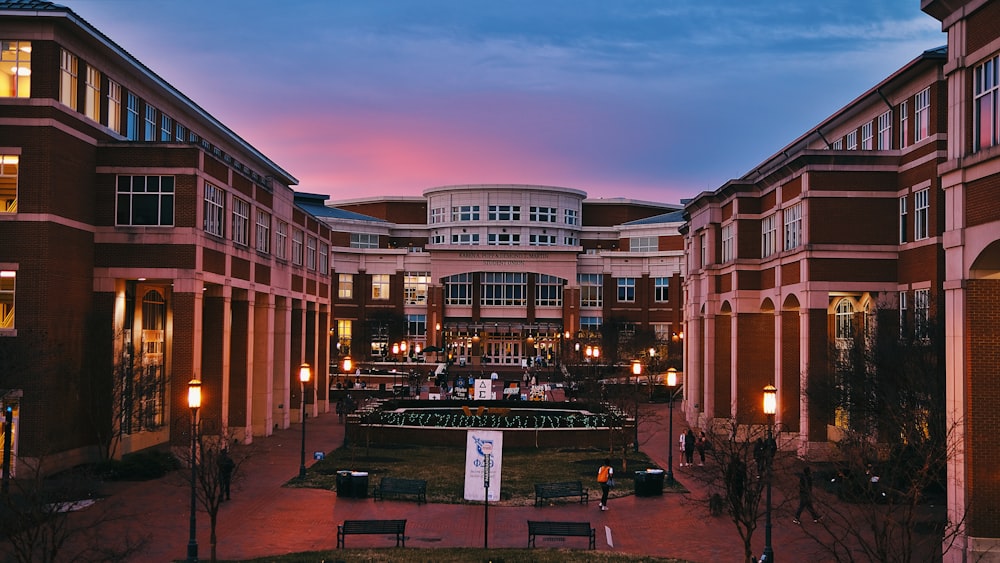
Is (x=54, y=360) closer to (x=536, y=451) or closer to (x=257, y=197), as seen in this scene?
(x=257, y=197)

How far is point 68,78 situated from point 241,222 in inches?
462

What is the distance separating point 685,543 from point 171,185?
24314mm

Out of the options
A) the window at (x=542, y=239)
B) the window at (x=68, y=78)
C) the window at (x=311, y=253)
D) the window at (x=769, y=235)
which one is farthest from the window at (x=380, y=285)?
the window at (x=68, y=78)

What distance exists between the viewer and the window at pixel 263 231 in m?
49.4

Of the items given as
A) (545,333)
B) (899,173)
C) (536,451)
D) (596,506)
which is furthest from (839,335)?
(545,333)

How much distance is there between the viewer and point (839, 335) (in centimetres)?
4534

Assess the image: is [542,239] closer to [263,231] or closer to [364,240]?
[364,240]

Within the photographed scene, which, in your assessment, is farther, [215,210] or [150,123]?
[150,123]

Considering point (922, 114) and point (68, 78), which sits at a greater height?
point (68, 78)

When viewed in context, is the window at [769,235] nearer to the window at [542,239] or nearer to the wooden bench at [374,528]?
the wooden bench at [374,528]

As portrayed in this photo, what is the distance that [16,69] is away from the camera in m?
34.8

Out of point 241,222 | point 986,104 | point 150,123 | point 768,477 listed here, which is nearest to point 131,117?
point 150,123

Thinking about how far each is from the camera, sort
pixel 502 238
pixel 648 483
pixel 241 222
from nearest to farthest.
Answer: pixel 648 483, pixel 241 222, pixel 502 238

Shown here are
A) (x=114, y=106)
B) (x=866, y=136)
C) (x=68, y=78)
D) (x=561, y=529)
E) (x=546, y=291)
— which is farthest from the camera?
(x=546, y=291)
